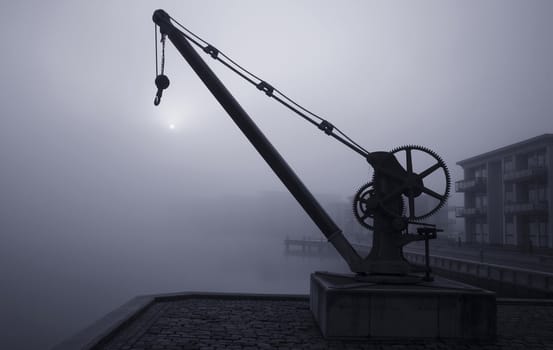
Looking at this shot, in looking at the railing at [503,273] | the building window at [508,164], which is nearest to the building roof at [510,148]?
the building window at [508,164]

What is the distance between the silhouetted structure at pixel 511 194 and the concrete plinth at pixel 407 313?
3168 cm

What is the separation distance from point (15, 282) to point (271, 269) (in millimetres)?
30368

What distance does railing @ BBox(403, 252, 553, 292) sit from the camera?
56.4 feet

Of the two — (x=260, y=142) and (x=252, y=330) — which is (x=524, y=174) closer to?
(x=260, y=142)

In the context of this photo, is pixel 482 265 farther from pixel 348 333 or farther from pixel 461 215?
pixel 461 215

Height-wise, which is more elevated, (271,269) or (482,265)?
(482,265)

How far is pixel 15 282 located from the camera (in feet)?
125

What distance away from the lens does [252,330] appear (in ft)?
25.2

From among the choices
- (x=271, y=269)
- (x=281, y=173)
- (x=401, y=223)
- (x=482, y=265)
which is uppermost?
(x=281, y=173)

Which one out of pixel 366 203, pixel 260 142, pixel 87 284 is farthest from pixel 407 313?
pixel 87 284

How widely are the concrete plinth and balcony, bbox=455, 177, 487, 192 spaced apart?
4718cm

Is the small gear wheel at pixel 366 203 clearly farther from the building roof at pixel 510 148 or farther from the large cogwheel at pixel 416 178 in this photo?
the building roof at pixel 510 148

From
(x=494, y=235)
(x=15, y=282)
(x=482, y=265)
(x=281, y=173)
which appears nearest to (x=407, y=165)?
(x=281, y=173)

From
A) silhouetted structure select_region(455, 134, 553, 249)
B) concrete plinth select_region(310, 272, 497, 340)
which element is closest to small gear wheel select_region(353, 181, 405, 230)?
concrete plinth select_region(310, 272, 497, 340)
